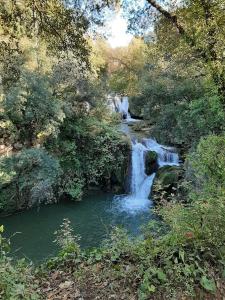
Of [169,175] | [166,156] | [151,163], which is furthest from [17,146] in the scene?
[166,156]

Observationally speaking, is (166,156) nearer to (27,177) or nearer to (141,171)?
(141,171)

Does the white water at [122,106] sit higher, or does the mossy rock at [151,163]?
the white water at [122,106]

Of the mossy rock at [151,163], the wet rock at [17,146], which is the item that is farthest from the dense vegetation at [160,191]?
the mossy rock at [151,163]

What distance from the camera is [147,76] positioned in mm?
18297

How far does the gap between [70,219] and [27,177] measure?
2.37 m

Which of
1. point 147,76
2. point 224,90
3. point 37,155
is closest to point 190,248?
point 224,90

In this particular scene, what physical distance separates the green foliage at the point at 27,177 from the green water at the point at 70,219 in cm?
60

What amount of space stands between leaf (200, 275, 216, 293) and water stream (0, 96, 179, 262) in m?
6.63

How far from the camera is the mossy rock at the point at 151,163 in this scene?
17328 millimetres

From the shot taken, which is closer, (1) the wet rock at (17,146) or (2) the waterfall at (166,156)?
(1) the wet rock at (17,146)

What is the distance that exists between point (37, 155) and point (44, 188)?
5.18 feet

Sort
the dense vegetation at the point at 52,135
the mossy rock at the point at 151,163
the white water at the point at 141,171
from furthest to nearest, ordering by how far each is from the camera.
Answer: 1. the mossy rock at the point at 151,163
2. the white water at the point at 141,171
3. the dense vegetation at the point at 52,135

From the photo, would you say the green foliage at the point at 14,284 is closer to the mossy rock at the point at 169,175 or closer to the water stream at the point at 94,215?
the water stream at the point at 94,215

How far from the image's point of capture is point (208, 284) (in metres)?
3.48
